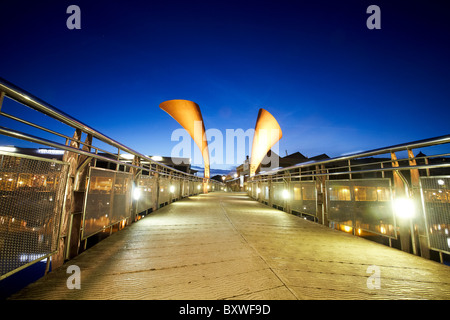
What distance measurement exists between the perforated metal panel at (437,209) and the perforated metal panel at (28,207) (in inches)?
167

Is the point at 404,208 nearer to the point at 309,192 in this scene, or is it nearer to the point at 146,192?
the point at 309,192

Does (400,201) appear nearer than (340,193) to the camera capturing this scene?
Yes

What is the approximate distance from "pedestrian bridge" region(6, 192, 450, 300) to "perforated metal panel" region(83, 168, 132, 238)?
0.31m

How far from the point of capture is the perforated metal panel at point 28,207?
1.32 meters

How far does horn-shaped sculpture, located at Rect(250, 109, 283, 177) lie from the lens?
959 inches

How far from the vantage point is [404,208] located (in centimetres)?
247

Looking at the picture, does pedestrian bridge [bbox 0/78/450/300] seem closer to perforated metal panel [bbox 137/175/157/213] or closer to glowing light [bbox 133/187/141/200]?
glowing light [bbox 133/187/141/200]

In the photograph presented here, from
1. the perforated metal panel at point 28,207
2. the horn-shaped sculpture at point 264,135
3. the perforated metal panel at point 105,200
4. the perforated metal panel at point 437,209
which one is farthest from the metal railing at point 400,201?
the horn-shaped sculpture at point 264,135

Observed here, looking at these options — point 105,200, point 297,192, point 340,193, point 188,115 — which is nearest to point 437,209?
point 340,193

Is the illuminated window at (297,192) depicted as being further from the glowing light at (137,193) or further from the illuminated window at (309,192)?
the glowing light at (137,193)

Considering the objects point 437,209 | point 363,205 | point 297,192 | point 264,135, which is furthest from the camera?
point 264,135

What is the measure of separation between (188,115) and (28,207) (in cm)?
2338
